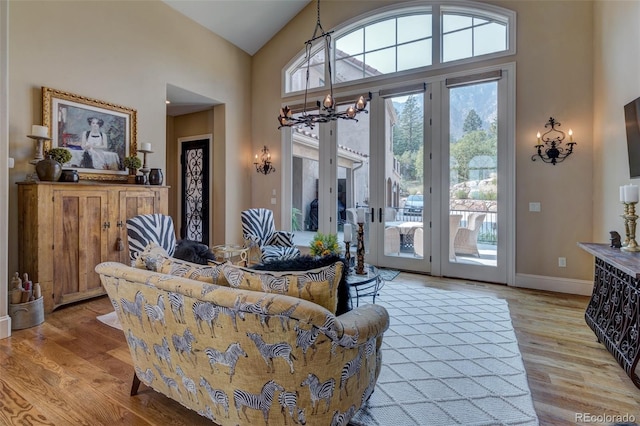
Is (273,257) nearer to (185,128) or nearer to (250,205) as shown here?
(250,205)

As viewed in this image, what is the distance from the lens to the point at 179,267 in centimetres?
167

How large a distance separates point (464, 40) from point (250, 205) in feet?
15.2

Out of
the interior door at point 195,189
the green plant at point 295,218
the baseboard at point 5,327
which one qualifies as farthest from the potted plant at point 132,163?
the green plant at point 295,218

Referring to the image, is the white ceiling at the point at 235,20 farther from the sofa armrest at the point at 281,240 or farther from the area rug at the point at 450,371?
the area rug at the point at 450,371

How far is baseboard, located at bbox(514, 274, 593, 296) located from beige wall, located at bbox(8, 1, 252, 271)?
4777mm

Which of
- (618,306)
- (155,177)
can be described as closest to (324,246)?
(618,306)

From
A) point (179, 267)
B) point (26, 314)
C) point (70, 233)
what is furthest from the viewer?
point (70, 233)

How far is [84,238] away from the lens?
355cm

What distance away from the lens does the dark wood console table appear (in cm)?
208

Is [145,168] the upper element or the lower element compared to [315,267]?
upper

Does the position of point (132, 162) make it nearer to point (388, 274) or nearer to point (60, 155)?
point (60, 155)

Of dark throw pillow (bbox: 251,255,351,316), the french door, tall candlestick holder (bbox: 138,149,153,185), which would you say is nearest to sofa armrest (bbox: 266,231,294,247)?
the french door

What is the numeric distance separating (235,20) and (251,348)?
19.2 ft

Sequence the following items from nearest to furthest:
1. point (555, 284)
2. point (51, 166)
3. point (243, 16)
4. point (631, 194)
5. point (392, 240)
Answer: point (631, 194)
point (51, 166)
point (555, 284)
point (392, 240)
point (243, 16)
